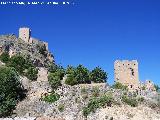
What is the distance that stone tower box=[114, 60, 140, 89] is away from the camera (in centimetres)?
8238

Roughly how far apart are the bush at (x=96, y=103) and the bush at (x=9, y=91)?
11756mm

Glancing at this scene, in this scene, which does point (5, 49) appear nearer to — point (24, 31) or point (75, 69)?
point (24, 31)

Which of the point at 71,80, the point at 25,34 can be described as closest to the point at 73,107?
the point at 71,80

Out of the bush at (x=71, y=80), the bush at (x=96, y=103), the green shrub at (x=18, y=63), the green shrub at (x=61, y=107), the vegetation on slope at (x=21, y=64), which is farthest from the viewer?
the green shrub at (x=18, y=63)

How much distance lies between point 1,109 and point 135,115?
19494 millimetres

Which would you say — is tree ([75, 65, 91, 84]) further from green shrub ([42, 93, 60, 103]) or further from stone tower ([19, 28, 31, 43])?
stone tower ([19, 28, 31, 43])

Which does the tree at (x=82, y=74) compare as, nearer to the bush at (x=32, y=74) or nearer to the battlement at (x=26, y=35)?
the bush at (x=32, y=74)

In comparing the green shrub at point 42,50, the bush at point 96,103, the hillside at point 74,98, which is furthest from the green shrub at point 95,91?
the green shrub at point 42,50

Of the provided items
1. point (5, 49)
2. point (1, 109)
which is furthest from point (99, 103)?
point (5, 49)

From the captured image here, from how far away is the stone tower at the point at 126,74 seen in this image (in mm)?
82375

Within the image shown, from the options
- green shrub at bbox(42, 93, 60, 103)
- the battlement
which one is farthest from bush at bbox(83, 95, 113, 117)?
the battlement

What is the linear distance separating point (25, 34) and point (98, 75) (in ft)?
81.2

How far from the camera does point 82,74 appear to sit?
253ft

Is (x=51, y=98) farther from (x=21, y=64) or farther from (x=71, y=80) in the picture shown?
(x=21, y=64)
